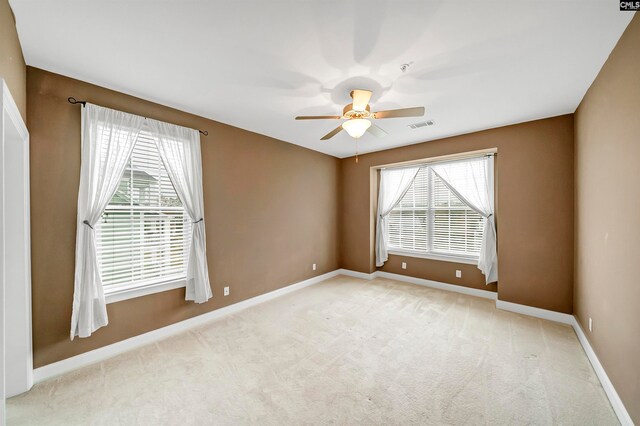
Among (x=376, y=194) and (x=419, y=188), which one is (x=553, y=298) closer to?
(x=419, y=188)

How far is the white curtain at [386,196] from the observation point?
522 cm

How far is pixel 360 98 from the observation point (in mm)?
2514

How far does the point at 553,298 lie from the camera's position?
11.2 ft

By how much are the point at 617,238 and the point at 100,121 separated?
4.73 m

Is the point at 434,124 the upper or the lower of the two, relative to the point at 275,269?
upper

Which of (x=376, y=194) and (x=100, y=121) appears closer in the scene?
(x=100, y=121)

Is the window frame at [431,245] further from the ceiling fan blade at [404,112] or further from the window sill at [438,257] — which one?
the ceiling fan blade at [404,112]

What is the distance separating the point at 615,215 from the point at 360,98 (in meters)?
2.32

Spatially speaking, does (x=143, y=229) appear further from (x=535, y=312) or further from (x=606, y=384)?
(x=535, y=312)

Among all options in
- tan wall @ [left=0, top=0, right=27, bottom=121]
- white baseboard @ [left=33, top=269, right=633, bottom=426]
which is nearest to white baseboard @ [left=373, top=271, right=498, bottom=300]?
white baseboard @ [left=33, top=269, right=633, bottom=426]

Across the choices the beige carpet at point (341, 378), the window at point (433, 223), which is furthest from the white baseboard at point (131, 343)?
the window at point (433, 223)

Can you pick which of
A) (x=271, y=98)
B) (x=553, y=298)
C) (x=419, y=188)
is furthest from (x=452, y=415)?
(x=419, y=188)

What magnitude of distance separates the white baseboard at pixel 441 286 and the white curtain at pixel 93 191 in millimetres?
4644

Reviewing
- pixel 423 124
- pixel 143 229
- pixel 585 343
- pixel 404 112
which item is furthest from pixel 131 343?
pixel 585 343
